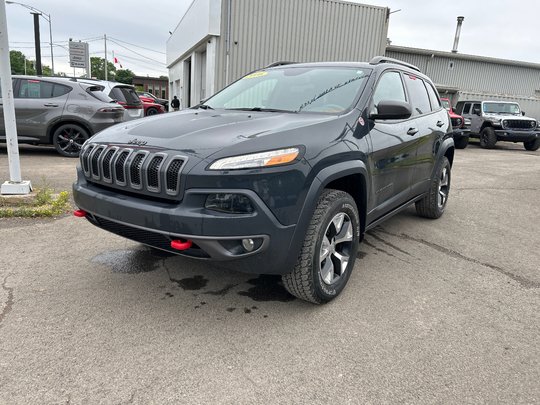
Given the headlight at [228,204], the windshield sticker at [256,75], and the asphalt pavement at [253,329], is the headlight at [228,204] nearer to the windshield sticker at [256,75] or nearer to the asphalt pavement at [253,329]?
the asphalt pavement at [253,329]

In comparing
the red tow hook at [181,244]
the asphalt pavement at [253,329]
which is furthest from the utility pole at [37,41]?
the red tow hook at [181,244]

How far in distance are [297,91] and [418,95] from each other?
5.72 feet

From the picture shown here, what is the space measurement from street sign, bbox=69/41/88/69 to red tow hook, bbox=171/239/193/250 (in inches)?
849

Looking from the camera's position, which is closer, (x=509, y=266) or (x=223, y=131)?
(x=223, y=131)

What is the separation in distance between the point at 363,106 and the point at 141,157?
173 cm

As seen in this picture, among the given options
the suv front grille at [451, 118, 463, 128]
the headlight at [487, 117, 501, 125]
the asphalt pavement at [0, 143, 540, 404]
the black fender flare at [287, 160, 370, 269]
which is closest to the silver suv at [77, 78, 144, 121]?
the asphalt pavement at [0, 143, 540, 404]

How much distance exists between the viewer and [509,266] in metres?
3.93

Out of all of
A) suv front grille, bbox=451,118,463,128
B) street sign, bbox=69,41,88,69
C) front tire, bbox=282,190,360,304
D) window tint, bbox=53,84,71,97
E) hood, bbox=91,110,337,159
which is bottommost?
front tire, bbox=282,190,360,304

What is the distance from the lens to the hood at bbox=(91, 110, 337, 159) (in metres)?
2.51

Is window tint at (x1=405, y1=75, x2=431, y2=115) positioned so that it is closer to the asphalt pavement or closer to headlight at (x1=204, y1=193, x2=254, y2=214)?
the asphalt pavement

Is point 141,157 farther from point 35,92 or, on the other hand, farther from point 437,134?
point 35,92

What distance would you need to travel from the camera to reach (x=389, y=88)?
3.86 meters

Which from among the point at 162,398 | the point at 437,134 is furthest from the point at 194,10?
the point at 162,398

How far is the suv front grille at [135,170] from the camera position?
7.90ft
